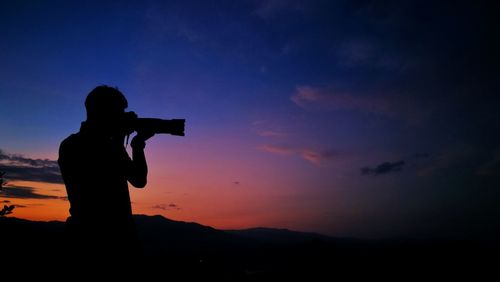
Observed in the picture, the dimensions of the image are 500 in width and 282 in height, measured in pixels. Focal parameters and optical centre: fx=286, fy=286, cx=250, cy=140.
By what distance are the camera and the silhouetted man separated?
12 cm

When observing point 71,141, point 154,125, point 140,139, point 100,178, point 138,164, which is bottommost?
point 100,178

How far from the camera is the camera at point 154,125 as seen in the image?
9.62ft

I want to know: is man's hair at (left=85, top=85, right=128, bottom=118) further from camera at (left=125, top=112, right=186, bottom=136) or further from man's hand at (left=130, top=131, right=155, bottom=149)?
man's hand at (left=130, top=131, right=155, bottom=149)

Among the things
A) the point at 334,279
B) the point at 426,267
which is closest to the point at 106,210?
the point at 334,279

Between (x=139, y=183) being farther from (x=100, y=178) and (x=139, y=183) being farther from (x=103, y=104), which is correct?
(x=103, y=104)

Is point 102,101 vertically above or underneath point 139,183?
above

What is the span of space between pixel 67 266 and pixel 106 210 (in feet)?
1.55

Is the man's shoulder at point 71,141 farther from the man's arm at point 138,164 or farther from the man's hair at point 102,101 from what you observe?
the man's arm at point 138,164

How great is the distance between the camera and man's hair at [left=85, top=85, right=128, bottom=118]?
261 cm

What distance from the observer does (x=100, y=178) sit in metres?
2.47

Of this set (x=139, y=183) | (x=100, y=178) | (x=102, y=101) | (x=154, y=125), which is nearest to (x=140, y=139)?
(x=154, y=125)

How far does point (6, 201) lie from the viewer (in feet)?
37.2

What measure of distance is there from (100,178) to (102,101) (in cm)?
71

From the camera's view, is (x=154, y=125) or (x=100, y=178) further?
(x=154, y=125)
